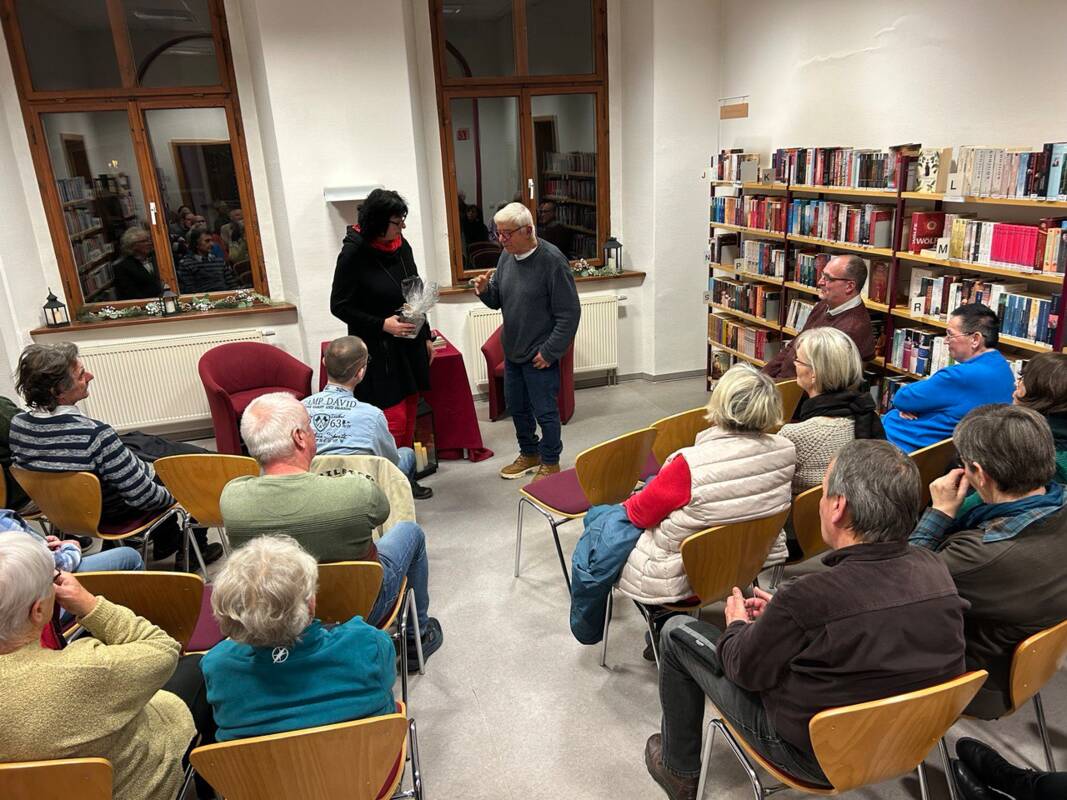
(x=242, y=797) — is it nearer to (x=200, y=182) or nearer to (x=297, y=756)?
(x=297, y=756)

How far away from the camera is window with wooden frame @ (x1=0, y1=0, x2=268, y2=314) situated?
5.60m

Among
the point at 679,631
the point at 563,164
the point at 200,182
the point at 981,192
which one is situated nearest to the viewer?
the point at 679,631

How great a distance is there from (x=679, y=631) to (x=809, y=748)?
1.69 feet

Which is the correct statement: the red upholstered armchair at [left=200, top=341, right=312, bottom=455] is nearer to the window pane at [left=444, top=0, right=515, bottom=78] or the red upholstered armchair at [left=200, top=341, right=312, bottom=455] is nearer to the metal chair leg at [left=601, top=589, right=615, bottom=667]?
the window pane at [left=444, top=0, right=515, bottom=78]

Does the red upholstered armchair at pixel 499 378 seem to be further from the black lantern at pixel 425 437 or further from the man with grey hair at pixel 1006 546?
the man with grey hair at pixel 1006 546

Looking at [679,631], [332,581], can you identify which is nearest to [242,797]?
[332,581]

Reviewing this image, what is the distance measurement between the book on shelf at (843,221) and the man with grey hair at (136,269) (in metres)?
5.11

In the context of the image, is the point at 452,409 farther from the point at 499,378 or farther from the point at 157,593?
the point at 157,593

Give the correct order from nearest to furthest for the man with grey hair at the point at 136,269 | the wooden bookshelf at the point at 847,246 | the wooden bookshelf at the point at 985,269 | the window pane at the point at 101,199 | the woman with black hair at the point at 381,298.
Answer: the wooden bookshelf at the point at 985,269, the woman with black hair at the point at 381,298, the wooden bookshelf at the point at 847,246, the window pane at the point at 101,199, the man with grey hair at the point at 136,269

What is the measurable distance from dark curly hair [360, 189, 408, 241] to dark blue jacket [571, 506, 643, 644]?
2132 millimetres

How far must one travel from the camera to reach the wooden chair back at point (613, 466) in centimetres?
311

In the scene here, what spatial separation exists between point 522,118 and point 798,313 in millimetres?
2979

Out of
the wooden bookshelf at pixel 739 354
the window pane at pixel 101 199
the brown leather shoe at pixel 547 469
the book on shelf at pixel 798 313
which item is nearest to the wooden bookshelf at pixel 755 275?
the book on shelf at pixel 798 313

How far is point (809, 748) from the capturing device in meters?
1.76
